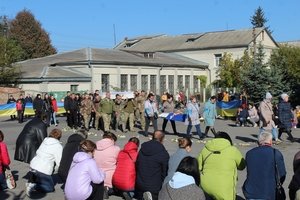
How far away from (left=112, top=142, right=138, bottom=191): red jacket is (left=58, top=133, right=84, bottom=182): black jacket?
3.05ft

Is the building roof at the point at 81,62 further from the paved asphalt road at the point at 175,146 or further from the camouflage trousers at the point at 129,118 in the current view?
the camouflage trousers at the point at 129,118

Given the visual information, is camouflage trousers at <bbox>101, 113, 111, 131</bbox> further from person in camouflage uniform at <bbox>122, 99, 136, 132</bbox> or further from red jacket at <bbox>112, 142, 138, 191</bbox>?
red jacket at <bbox>112, 142, 138, 191</bbox>

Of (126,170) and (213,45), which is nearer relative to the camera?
(126,170)

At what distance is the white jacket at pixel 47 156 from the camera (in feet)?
32.4

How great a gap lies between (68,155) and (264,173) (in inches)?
170

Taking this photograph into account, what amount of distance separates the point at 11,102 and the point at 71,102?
31.5 ft

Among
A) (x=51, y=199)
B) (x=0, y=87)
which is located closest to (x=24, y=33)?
(x=0, y=87)

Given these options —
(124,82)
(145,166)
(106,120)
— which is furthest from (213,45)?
(145,166)

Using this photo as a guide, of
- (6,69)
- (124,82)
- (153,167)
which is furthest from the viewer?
(124,82)

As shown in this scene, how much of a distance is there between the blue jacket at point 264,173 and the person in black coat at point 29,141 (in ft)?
18.1

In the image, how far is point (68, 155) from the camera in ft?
31.4

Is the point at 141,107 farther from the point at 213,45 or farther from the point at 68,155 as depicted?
the point at 213,45

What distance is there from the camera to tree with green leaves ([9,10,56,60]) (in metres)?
72.1

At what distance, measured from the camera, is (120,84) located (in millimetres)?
51906
